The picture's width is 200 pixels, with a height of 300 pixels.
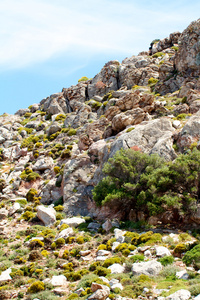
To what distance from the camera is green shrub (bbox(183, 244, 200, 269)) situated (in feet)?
47.9

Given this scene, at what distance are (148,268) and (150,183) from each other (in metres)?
9.32

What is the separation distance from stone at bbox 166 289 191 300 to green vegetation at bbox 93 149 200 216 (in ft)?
32.2

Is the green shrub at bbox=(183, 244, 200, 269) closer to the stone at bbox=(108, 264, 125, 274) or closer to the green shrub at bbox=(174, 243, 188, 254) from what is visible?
the green shrub at bbox=(174, 243, 188, 254)

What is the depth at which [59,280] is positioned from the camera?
55.9 ft

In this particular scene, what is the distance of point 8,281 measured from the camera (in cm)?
1811

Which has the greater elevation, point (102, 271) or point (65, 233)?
point (65, 233)

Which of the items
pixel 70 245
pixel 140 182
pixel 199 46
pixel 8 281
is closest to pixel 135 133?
pixel 140 182

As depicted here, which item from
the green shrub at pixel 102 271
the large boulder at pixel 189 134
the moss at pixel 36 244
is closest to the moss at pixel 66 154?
the large boulder at pixel 189 134

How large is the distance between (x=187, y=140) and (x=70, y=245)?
50.3 ft

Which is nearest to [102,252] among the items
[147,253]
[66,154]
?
[147,253]

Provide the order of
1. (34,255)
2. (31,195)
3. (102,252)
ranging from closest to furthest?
(102,252) → (34,255) → (31,195)

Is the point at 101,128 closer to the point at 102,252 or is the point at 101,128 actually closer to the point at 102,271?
the point at 102,252

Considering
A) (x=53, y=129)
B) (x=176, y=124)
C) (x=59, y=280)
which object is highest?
(x=53, y=129)

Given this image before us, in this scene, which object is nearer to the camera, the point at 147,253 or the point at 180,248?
the point at 180,248
